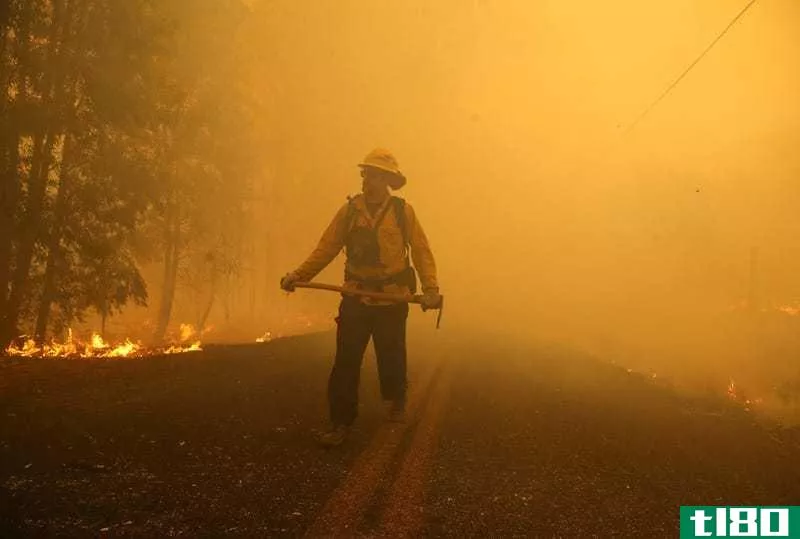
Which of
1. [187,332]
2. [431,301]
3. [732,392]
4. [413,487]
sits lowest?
[732,392]

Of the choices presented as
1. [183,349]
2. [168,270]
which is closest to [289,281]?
[183,349]

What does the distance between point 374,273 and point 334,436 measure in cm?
156

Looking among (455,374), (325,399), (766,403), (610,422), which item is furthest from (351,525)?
(766,403)

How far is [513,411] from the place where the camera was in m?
6.86

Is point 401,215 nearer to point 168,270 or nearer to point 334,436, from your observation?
point 334,436

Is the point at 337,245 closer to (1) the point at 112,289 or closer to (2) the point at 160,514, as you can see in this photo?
(2) the point at 160,514

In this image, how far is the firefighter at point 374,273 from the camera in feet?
17.5

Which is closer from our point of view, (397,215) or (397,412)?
(397,215)

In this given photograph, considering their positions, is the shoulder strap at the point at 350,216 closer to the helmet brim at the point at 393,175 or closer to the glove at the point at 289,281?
the helmet brim at the point at 393,175

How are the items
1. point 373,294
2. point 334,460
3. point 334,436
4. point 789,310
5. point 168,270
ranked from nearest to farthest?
point 334,460
point 334,436
point 373,294
point 168,270
point 789,310

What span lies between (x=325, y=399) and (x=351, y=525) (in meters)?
3.43

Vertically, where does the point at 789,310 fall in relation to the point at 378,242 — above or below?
below

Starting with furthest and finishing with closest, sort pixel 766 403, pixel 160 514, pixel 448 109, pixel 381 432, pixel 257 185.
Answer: pixel 448 109 → pixel 257 185 → pixel 766 403 → pixel 381 432 → pixel 160 514

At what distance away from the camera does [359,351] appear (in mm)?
5293
